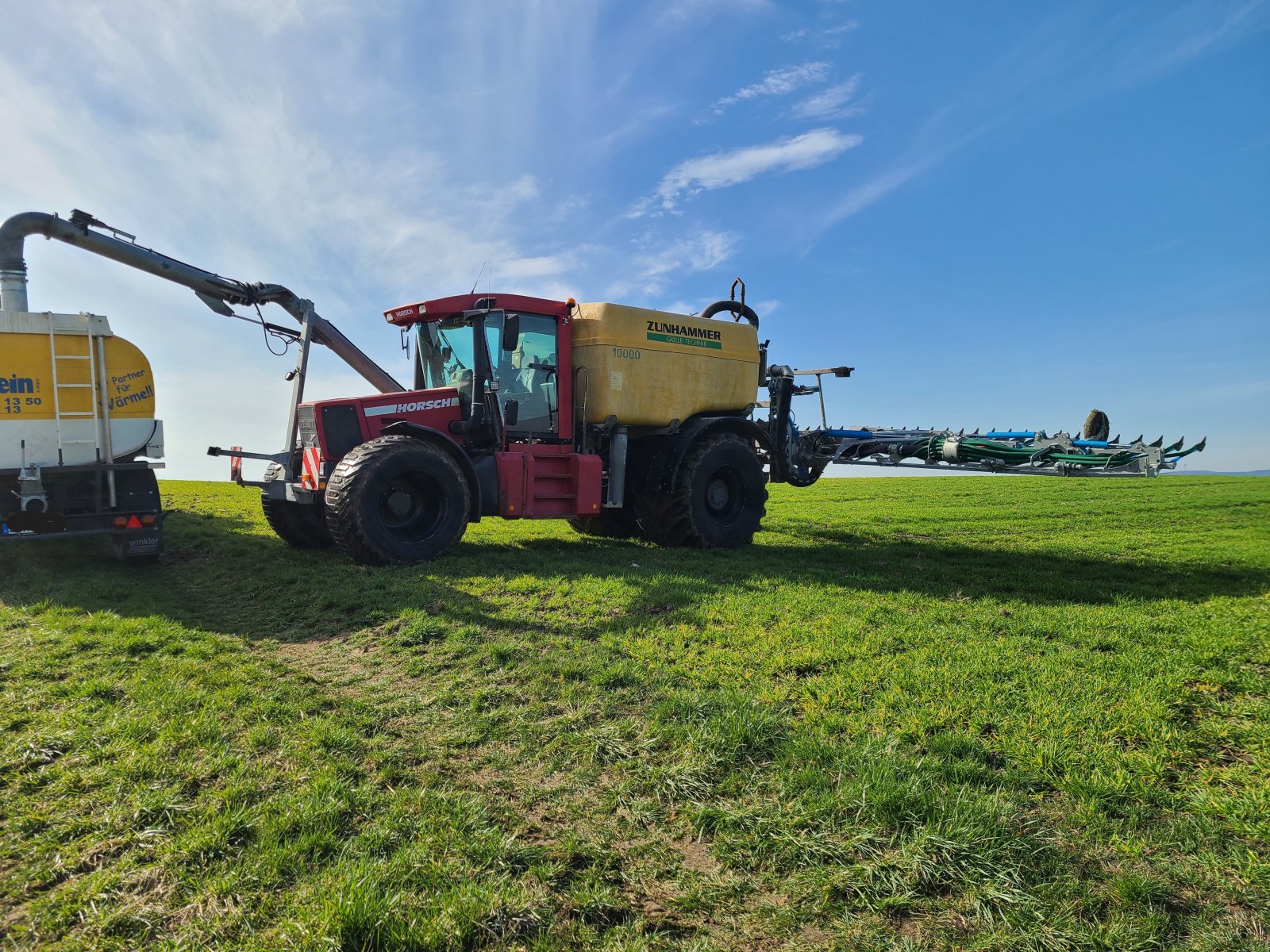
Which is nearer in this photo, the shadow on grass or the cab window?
the shadow on grass

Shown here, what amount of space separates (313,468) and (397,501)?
1401 mm

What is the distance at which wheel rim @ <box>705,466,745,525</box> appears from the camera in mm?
12070

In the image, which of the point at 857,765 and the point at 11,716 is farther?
the point at 11,716

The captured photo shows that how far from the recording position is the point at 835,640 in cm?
589

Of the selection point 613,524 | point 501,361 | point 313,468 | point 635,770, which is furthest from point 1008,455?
point 313,468

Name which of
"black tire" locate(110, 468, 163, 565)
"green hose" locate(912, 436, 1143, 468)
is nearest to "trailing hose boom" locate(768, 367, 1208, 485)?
"green hose" locate(912, 436, 1143, 468)

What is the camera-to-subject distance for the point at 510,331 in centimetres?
1002

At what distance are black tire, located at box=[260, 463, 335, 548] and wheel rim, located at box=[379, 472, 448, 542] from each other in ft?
7.44

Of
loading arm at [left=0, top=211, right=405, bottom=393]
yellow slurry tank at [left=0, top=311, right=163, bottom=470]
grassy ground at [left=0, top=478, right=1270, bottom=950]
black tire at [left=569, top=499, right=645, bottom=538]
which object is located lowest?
grassy ground at [left=0, top=478, right=1270, bottom=950]

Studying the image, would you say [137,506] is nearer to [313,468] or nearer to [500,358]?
[313,468]

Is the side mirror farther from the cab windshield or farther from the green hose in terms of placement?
the green hose

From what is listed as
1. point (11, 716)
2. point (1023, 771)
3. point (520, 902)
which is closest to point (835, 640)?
point (1023, 771)

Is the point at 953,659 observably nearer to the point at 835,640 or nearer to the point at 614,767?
the point at 835,640

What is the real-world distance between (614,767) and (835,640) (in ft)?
8.44
